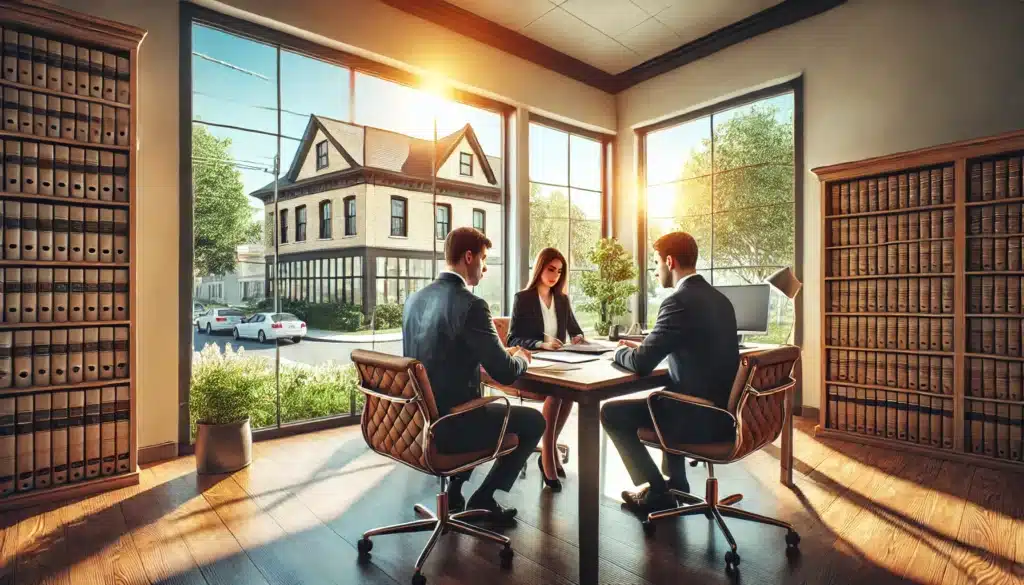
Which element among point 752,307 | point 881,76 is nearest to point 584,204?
point 752,307

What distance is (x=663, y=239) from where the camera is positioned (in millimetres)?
2650

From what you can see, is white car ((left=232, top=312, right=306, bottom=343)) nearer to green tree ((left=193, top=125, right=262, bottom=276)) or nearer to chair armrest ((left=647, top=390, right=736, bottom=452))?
green tree ((left=193, top=125, right=262, bottom=276))

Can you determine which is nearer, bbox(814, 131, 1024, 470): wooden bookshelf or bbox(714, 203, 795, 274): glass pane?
bbox(814, 131, 1024, 470): wooden bookshelf

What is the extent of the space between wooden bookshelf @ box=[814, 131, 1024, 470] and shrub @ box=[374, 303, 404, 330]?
356cm

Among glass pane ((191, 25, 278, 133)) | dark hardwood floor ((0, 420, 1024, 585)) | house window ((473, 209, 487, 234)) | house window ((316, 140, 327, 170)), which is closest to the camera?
dark hardwood floor ((0, 420, 1024, 585))

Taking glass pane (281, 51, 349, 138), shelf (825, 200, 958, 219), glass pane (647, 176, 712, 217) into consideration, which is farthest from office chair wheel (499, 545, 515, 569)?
glass pane (647, 176, 712, 217)

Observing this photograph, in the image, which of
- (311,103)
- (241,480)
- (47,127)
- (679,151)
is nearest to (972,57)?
(679,151)

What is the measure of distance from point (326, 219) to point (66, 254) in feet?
5.88

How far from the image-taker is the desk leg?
2.03 meters

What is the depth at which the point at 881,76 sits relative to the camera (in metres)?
4.25

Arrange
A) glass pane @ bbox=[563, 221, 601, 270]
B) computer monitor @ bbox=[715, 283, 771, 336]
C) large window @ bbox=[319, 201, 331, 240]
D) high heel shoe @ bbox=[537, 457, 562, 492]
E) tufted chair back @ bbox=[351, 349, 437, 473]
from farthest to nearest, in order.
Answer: glass pane @ bbox=[563, 221, 601, 270] < large window @ bbox=[319, 201, 331, 240] < computer monitor @ bbox=[715, 283, 771, 336] < high heel shoe @ bbox=[537, 457, 562, 492] < tufted chair back @ bbox=[351, 349, 437, 473]

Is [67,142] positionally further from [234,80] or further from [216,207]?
[234,80]

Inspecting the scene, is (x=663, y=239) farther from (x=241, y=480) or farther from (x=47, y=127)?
(x=47, y=127)

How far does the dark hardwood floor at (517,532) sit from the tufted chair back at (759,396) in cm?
50
